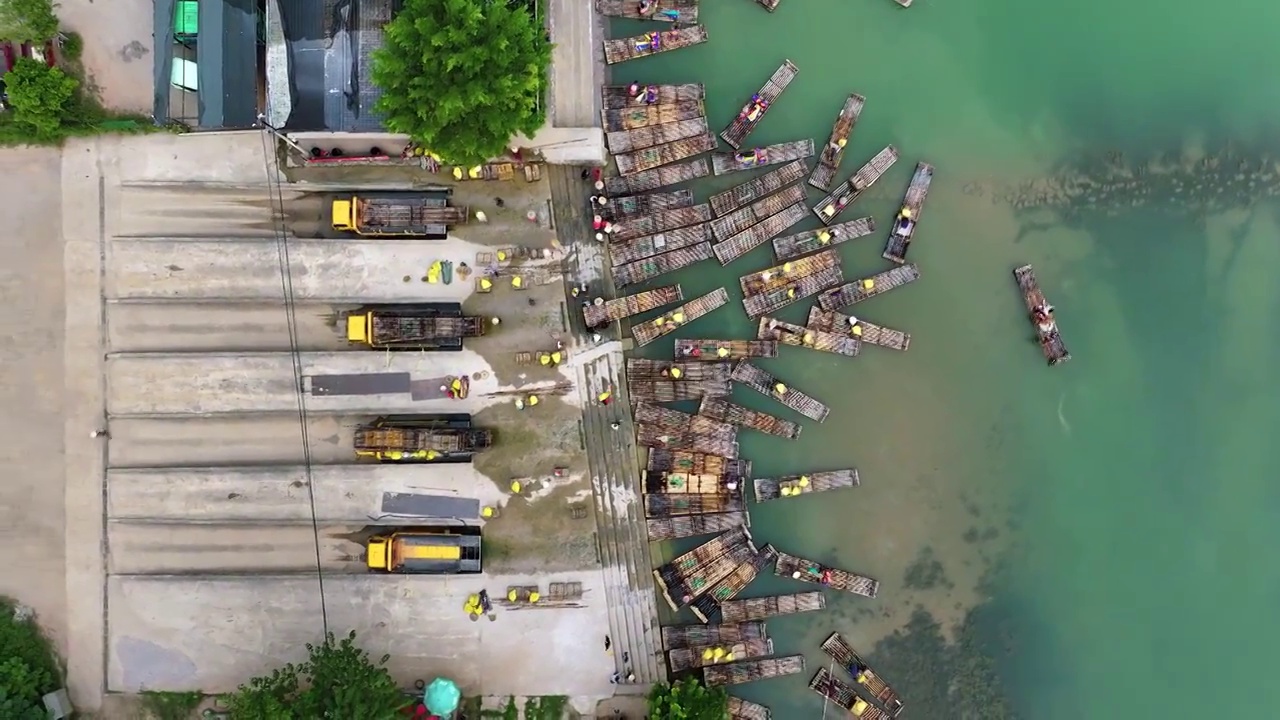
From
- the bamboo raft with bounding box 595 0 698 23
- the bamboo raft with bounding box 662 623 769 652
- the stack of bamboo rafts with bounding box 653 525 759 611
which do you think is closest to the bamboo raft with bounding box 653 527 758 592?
the stack of bamboo rafts with bounding box 653 525 759 611

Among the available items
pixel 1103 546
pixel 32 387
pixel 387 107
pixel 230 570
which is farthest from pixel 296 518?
pixel 1103 546

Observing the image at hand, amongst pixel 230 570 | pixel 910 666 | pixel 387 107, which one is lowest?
→ pixel 910 666

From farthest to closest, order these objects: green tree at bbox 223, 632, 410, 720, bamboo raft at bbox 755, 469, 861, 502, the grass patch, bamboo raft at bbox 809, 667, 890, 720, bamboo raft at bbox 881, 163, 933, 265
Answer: bamboo raft at bbox 881, 163, 933, 265, bamboo raft at bbox 809, 667, 890, 720, bamboo raft at bbox 755, 469, 861, 502, the grass patch, green tree at bbox 223, 632, 410, 720

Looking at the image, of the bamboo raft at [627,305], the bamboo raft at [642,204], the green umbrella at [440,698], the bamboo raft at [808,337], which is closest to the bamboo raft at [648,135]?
the bamboo raft at [642,204]

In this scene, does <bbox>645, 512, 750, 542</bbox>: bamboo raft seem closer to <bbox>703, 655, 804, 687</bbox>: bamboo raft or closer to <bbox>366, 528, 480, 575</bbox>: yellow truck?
<bbox>703, 655, 804, 687</bbox>: bamboo raft

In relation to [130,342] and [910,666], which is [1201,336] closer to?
[910,666]

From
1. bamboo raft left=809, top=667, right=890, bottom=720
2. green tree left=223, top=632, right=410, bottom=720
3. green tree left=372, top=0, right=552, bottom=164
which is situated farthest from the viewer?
bamboo raft left=809, top=667, right=890, bottom=720
